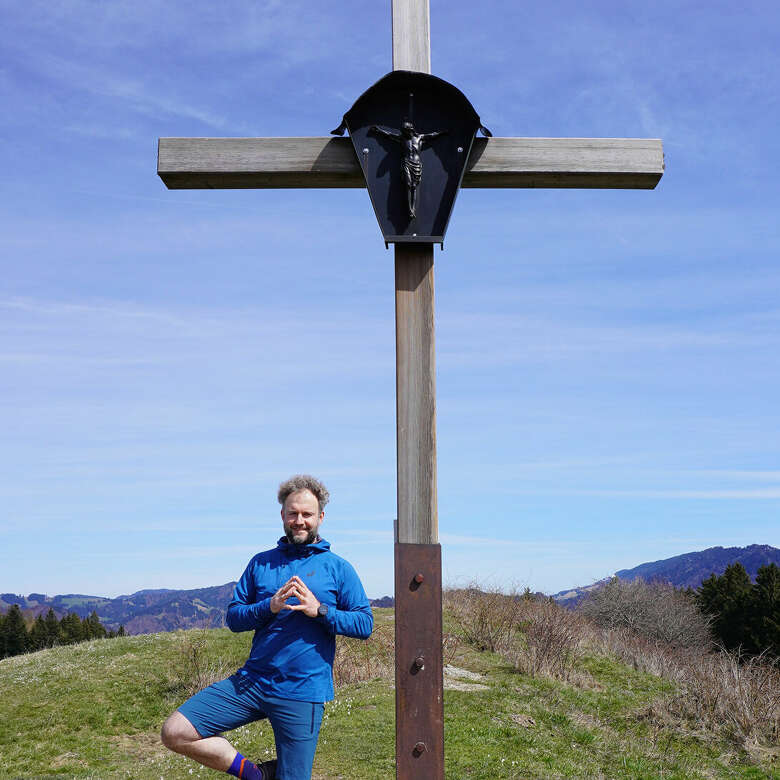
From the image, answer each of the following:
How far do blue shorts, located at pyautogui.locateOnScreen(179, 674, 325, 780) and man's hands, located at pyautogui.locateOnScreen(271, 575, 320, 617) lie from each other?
504 millimetres

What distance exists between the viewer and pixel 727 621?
41656 mm

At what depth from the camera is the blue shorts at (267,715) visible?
4156mm

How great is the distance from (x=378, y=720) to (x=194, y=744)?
6.26 metres

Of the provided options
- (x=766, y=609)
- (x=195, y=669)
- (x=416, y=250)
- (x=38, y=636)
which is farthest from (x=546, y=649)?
(x=38, y=636)

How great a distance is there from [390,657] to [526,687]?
3.86 m

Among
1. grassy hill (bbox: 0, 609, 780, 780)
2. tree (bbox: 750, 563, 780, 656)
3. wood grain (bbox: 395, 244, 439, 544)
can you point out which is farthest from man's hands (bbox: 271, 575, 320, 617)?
tree (bbox: 750, 563, 780, 656)

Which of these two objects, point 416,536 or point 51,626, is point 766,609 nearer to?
point 416,536

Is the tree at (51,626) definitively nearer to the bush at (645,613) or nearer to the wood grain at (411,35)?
the bush at (645,613)

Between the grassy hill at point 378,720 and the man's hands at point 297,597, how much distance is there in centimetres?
Result: 476

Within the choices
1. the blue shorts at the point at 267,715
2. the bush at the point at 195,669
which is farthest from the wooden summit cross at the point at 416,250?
the bush at the point at 195,669

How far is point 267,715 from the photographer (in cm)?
425

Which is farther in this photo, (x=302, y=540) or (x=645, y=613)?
(x=645, y=613)

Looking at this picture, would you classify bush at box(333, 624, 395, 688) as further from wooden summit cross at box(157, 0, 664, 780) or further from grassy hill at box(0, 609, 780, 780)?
wooden summit cross at box(157, 0, 664, 780)

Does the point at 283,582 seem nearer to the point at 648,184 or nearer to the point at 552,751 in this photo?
the point at 648,184
